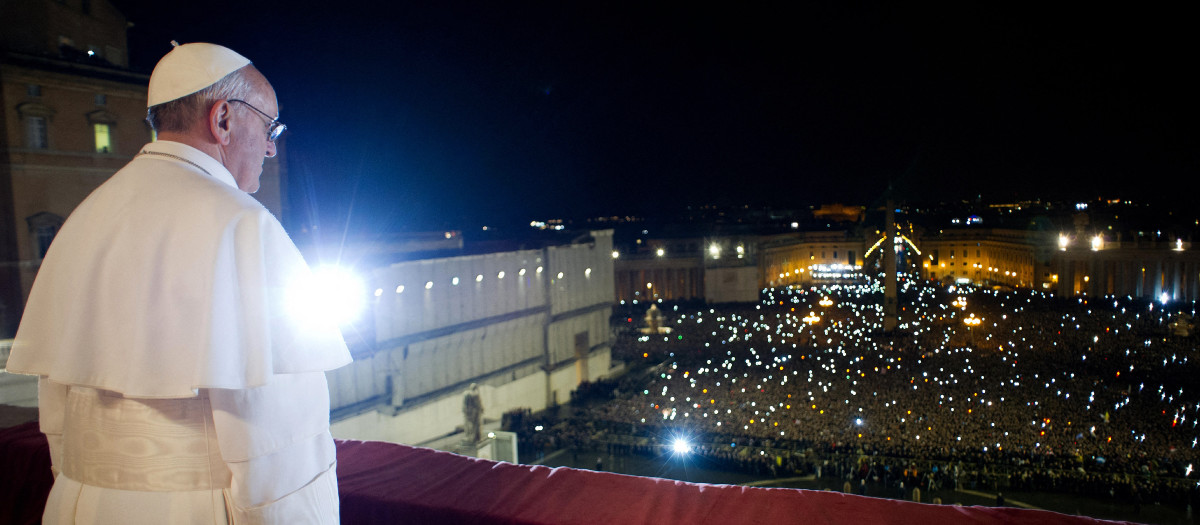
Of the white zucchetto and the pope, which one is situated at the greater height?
the white zucchetto

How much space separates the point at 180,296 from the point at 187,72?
50cm

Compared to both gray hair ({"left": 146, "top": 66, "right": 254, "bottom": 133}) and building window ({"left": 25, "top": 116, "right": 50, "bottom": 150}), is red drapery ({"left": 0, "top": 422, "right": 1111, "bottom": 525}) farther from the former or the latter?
building window ({"left": 25, "top": 116, "right": 50, "bottom": 150})

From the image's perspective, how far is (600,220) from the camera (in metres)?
96.1

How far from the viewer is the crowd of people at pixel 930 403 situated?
45.2 ft

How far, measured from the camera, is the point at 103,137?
13.7 meters

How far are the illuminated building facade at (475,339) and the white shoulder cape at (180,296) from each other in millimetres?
17120

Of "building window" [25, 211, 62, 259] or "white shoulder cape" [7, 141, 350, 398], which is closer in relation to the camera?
"white shoulder cape" [7, 141, 350, 398]

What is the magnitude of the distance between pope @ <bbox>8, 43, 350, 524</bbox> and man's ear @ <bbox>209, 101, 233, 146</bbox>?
0.04 m

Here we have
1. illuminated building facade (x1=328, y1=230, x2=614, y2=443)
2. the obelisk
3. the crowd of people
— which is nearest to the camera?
the crowd of people

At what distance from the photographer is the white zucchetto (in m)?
1.42

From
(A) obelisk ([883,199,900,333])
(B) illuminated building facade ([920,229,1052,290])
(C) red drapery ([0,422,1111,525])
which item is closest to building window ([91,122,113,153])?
(C) red drapery ([0,422,1111,525])

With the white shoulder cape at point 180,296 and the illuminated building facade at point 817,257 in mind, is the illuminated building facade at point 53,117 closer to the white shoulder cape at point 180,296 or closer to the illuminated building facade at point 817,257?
the white shoulder cape at point 180,296

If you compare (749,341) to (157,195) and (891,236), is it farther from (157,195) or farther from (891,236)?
(157,195)

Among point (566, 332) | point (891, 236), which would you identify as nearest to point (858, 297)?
point (891, 236)
